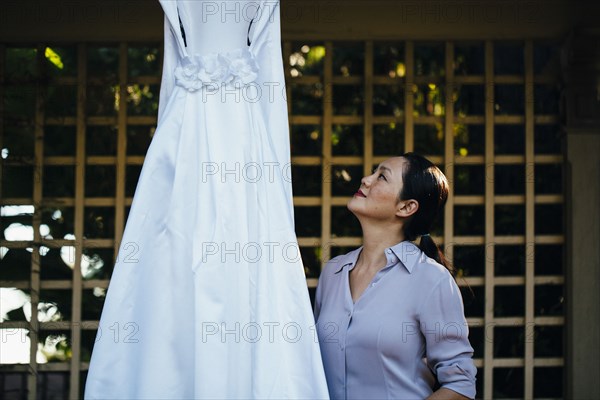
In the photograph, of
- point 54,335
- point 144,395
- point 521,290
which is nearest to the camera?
point 144,395

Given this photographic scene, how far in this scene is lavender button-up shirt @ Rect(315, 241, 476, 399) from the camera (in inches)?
86.6

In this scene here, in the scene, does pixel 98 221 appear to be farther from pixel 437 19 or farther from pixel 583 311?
pixel 583 311

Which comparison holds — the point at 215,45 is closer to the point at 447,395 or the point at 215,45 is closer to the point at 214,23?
the point at 214,23

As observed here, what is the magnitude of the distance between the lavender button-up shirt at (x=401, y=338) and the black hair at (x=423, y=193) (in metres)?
0.11

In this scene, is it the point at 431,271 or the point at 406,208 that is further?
the point at 406,208

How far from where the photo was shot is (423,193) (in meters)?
2.37

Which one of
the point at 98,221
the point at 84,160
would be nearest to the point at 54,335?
the point at 98,221

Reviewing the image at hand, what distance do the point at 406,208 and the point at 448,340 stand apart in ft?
1.27

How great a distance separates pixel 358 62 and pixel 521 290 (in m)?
1.45

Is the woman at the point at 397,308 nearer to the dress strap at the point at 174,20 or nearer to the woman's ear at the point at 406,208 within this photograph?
the woman's ear at the point at 406,208

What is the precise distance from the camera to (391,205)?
2373 mm

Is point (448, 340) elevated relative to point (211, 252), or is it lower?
lower

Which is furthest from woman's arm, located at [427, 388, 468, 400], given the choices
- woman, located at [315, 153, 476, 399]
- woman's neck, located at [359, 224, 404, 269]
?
woman's neck, located at [359, 224, 404, 269]

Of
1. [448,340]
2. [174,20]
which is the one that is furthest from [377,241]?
[174,20]
